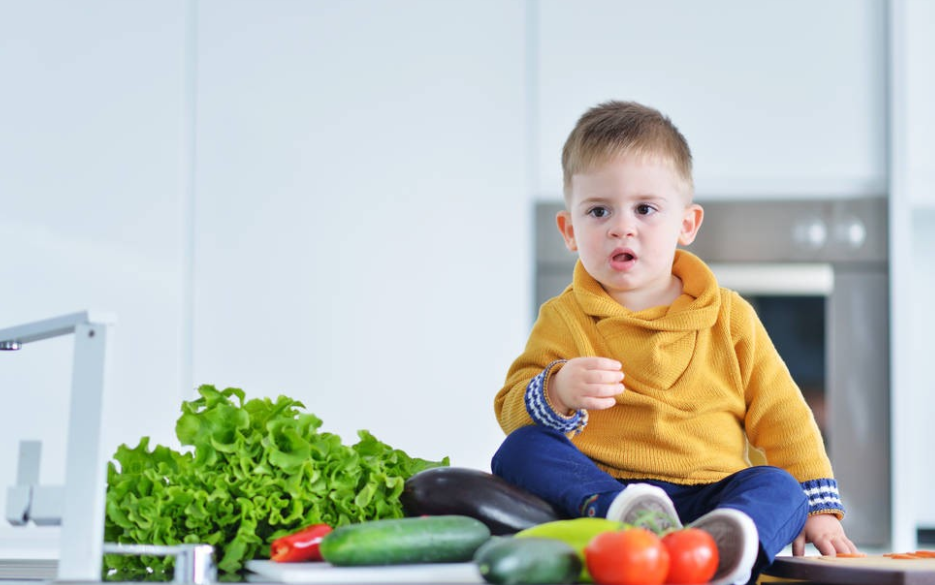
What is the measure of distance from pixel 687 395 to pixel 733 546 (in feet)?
1.85

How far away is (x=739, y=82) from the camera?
10.9 ft

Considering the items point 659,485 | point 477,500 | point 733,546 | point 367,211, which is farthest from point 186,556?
point 367,211

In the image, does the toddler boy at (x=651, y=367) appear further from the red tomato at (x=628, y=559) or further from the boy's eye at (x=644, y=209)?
the red tomato at (x=628, y=559)

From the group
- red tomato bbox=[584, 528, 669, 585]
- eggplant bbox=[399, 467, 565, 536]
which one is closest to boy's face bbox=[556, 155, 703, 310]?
eggplant bbox=[399, 467, 565, 536]

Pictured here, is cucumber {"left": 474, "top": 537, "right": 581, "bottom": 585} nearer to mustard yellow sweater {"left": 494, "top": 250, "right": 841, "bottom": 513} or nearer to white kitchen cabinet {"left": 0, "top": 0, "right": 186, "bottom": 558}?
mustard yellow sweater {"left": 494, "top": 250, "right": 841, "bottom": 513}

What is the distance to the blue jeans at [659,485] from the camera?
5.15 feet

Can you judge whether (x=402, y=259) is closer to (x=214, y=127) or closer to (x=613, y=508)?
(x=214, y=127)

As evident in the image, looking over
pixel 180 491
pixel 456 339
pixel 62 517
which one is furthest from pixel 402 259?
pixel 62 517

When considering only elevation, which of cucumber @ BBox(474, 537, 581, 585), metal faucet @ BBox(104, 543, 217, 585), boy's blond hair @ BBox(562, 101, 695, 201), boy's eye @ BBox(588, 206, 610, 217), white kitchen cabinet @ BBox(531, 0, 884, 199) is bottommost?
metal faucet @ BBox(104, 543, 217, 585)

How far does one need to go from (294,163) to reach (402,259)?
0.44 meters

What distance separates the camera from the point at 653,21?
334 centimetres

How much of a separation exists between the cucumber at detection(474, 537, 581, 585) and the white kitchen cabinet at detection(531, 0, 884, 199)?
213 centimetres

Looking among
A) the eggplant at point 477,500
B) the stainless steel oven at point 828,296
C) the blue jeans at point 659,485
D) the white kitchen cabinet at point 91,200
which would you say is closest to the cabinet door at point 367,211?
the white kitchen cabinet at point 91,200

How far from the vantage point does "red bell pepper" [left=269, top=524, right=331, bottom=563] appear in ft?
4.80
